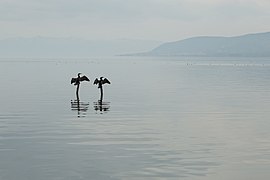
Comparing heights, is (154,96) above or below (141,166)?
above

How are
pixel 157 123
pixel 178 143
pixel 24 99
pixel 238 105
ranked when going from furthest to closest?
pixel 24 99 < pixel 238 105 < pixel 157 123 < pixel 178 143

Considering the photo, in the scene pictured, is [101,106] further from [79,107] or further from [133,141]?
[133,141]

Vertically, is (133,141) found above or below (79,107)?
below

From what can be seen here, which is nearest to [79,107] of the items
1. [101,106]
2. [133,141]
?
[101,106]

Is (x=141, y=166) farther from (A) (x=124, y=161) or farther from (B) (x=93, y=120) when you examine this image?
(B) (x=93, y=120)

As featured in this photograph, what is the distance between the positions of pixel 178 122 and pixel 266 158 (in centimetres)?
1134

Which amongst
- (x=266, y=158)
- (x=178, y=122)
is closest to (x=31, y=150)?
(x=266, y=158)

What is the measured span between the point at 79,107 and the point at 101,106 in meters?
1.73

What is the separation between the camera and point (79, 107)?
A: 41406 millimetres

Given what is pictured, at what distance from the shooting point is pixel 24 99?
48.5 metres

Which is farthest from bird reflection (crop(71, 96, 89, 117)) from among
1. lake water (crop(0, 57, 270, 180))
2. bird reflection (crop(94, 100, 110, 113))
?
bird reflection (crop(94, 100, 110, 113))

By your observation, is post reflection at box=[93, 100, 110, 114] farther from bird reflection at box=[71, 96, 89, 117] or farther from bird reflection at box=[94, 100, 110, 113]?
bird reflection at box=[71, 96, 89, 117]

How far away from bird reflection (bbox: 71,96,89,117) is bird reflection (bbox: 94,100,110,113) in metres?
0.77

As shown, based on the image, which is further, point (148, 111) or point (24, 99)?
point (24, 99)
